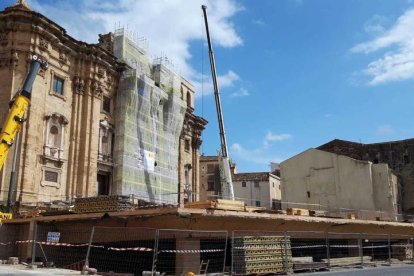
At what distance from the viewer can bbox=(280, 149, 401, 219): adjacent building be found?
47.2m

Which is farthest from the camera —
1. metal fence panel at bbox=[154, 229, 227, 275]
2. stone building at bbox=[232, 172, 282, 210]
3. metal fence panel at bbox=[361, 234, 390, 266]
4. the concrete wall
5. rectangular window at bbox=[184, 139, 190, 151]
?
stone building at bbox=[232, 172, 282, 210]

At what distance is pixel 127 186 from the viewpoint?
36.5 metres

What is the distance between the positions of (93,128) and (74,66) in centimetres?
491

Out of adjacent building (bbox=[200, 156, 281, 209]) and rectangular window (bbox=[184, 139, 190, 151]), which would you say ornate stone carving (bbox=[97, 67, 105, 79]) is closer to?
rectangular window (bbox=[184, 139, 190, 151])

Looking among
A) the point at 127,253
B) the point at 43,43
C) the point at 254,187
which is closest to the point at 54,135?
the point at 43,43

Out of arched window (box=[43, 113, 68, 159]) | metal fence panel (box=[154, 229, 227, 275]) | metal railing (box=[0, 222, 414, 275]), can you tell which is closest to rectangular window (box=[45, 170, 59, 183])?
arched window (box=[43, 113, 68, 159])

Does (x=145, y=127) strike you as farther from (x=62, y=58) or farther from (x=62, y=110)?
(x=62, y=58)

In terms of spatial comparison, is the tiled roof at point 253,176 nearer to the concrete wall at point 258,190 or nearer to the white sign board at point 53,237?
the concrete wall at point 258,190

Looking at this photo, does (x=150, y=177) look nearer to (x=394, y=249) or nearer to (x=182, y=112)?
(x=182, y=112)

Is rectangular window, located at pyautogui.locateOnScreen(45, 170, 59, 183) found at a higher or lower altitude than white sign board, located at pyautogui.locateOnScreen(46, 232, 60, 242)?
higher

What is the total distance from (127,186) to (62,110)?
779 centimetres

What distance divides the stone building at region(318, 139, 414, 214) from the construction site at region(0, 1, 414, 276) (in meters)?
4.44

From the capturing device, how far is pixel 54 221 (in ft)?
72.7

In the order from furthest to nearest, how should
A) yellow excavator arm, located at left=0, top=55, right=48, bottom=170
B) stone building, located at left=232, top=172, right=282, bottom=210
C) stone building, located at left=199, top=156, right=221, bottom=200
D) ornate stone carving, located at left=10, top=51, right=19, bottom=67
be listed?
1. stone building, located at left=199, top=156, right=221, bottom=200
2. stone building, located at left=232, top=172, right=282, bottom=210
3. ornate stone carving, located at left=10, top=51, right=19, bottom=67
4. yellow excavator arm, located at left=0, top=55, right=48, bottom=170
